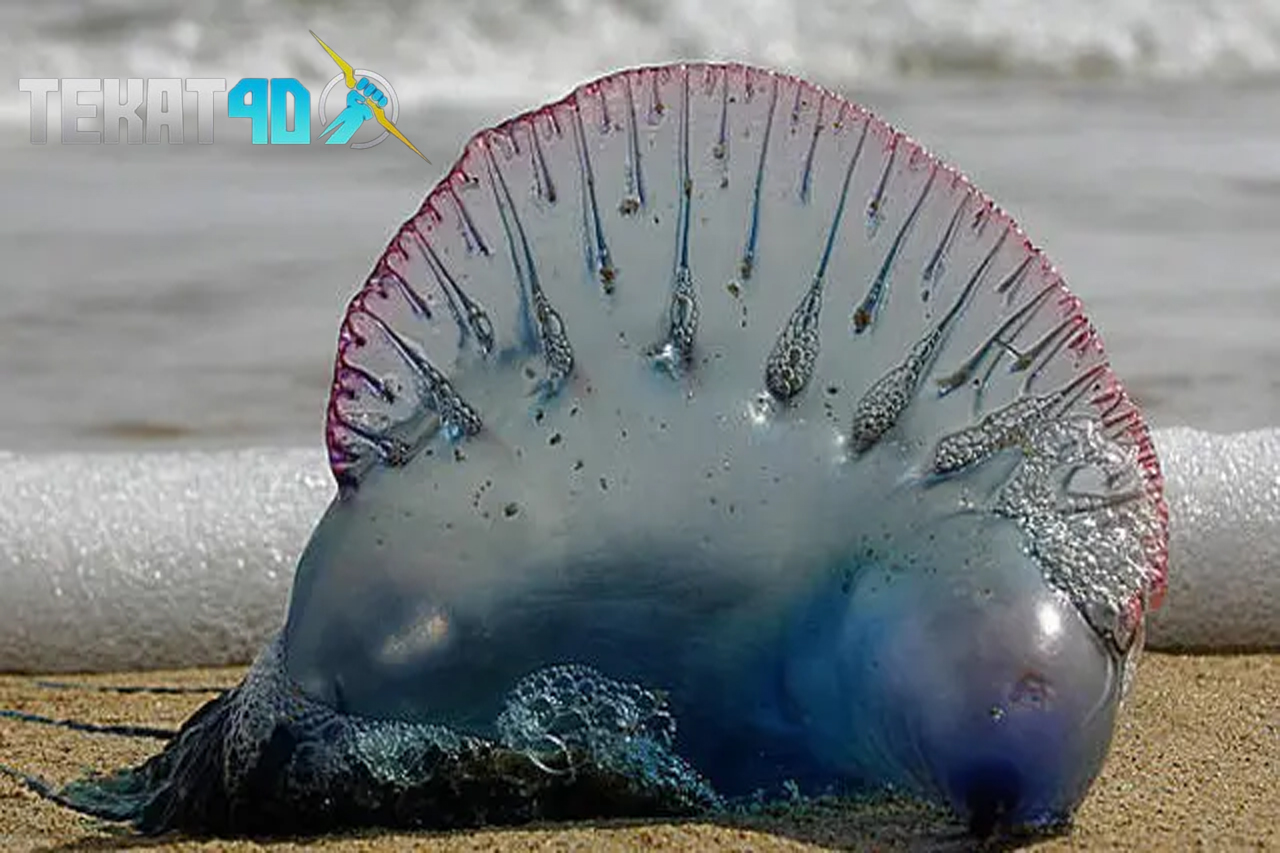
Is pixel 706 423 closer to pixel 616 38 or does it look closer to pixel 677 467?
pixel 677 467

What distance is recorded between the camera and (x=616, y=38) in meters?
9.87

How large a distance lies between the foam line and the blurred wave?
20.1 ft

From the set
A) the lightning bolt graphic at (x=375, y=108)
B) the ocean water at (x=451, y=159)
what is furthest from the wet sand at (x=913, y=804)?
the lightning bolt graphic at (x=375, y=108)

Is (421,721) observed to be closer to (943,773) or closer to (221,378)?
(943,773)

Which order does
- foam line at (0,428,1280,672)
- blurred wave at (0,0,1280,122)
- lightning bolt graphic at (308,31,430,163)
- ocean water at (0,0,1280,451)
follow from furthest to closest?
blurred wave at (0,0,1280,122) < lightning bolt graphic at (308,31,430,163) < ocean water at (0,0,1280,451) < foam line at (0,428,1280,672)

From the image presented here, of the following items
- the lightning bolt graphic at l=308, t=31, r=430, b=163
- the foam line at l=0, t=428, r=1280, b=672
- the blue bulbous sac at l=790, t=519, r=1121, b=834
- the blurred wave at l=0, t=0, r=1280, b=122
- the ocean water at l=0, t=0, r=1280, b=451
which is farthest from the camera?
the blurred wave at l=0, t=0, r=1280, b=122

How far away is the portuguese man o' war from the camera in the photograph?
5.87 ft

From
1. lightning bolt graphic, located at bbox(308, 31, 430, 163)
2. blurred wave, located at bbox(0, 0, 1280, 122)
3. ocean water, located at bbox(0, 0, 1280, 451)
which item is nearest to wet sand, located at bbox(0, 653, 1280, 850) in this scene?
ocean water, located at bbox(0, 0, 1280, 451)

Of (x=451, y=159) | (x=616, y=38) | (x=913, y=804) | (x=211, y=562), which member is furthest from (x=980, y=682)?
(x=616, y=38)

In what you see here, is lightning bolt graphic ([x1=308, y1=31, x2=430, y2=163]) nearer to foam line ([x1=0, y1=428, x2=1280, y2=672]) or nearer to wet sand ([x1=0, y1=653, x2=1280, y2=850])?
foam line ([x1=0, y1=428, x2=1280, y2=672])

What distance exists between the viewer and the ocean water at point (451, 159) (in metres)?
4.35

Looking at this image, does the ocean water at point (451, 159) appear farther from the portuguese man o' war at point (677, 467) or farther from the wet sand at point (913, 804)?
the portuguese man o' war at point (677, 467)

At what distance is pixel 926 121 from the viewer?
761 centimetres

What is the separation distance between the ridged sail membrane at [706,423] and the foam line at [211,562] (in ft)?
3.52
